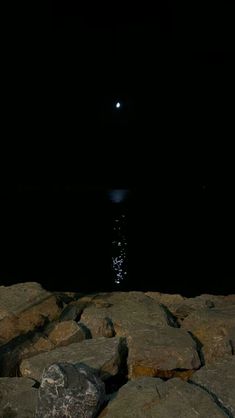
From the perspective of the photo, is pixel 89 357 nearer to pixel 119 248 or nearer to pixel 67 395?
pixel 67 395

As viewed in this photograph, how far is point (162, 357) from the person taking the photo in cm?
493

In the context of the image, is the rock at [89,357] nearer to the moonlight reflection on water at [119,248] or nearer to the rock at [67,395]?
the rock at [67,395]

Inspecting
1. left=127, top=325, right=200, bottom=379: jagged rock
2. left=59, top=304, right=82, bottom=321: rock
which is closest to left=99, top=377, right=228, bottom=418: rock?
left=127, top=325, right=200, bottom=379: jagged rock

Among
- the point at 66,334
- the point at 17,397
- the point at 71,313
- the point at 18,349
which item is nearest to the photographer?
the point at 17,397

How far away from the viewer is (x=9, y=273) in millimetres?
31438

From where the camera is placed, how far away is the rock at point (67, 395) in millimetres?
3820

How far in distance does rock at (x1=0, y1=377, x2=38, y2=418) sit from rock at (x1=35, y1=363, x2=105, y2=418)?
0.29 m

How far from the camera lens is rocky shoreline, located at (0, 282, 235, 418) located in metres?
3.90

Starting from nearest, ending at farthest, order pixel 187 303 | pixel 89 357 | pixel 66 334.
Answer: pixel 89 357, pixel 66 334, pixel 187 303

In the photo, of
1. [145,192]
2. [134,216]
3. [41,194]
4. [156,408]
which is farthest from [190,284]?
[145,192]

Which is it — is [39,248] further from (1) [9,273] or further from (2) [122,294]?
(2) [122,294]

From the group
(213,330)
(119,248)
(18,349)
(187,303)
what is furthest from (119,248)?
(18,349)

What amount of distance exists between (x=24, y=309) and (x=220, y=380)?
3329mm

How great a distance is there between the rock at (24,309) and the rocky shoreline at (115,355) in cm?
2
